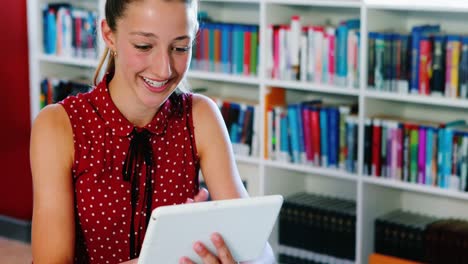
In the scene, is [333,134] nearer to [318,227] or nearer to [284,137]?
[284,137]

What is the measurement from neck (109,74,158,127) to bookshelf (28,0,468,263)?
5.87 feet

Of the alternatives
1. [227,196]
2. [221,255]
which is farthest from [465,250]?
[221,255]

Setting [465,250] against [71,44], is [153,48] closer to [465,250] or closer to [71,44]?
[465,250]

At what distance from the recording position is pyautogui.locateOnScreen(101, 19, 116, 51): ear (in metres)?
1.97

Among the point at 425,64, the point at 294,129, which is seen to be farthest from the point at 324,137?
the point at 425,64

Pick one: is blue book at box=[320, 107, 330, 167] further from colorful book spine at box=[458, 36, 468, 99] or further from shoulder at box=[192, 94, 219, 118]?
shoulder at box=[192, 94, 219, 118]

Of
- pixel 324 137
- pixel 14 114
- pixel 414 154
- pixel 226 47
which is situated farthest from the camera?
pixel 14 114

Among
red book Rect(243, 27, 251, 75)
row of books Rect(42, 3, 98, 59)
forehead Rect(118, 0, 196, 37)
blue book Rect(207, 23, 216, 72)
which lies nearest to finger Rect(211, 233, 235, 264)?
forehead Rect(118, 0, 196, 37)

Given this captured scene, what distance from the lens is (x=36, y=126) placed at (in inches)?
75.6

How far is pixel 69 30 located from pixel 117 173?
2.84m

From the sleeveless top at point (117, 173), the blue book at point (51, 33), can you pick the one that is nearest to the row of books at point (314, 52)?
the blue book at point (51, 33)

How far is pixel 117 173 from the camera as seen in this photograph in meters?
2.02

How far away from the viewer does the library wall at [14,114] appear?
4805mm

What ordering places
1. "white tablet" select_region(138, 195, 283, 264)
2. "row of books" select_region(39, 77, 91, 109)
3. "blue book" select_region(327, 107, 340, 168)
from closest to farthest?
"white tablet" select_region(138, 195, 283, 264) < "blue book" select_region(327, 107, 340, 168) < "row of books" select_region(39, 77, 91, 109)
